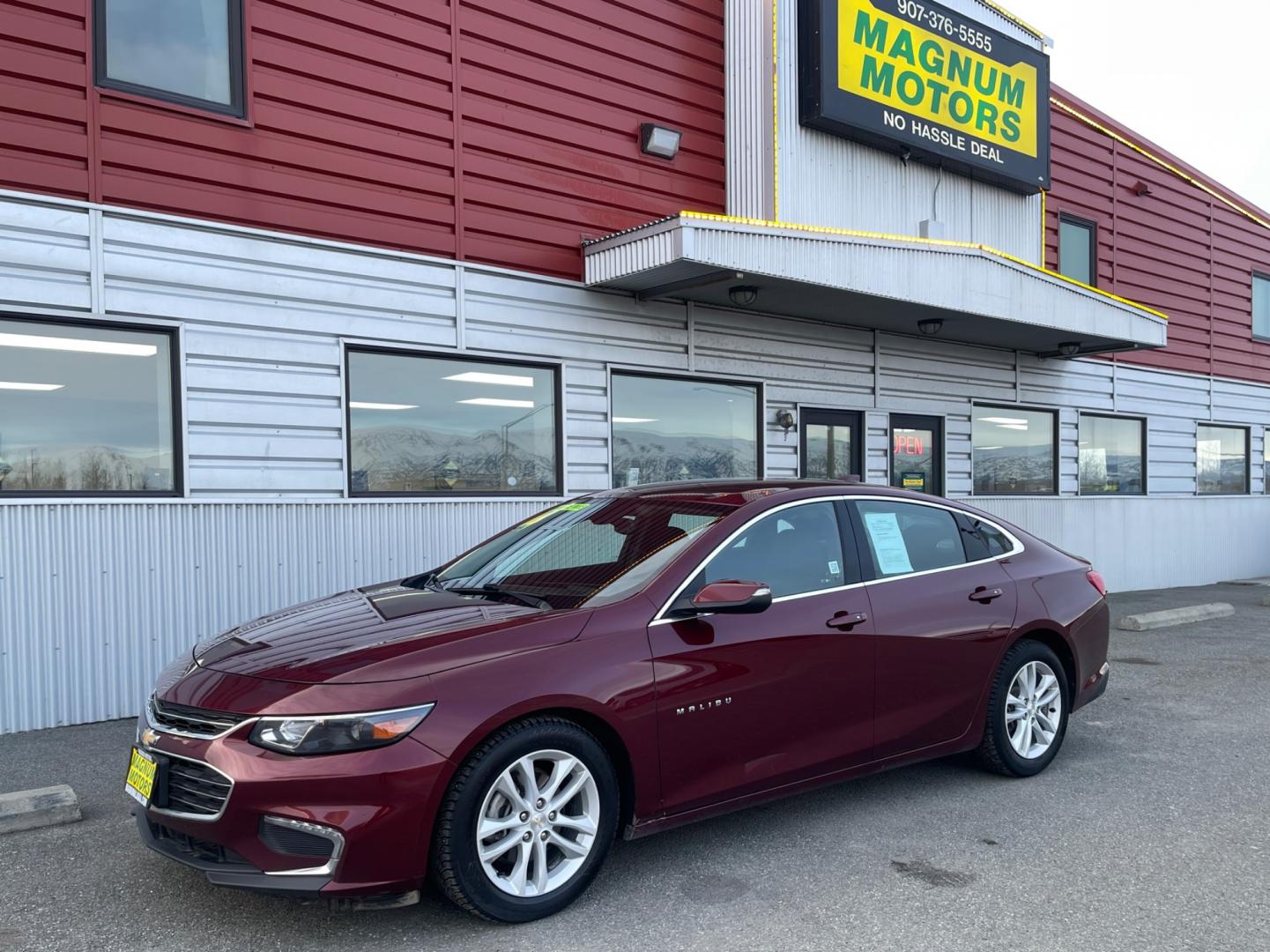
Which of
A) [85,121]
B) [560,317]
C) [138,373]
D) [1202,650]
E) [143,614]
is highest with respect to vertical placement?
[85,121]

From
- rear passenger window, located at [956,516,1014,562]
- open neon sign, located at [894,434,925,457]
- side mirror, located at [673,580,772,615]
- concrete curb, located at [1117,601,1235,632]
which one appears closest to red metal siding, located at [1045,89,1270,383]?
open neon sign, located at [894,434,925,457]

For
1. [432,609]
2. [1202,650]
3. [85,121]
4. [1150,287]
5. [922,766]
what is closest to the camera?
[432,609]

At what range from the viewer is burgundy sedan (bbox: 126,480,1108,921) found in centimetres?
332

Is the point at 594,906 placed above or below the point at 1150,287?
below

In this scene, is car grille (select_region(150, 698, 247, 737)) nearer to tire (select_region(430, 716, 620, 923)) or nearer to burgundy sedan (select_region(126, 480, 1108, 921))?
burgundy sedan (select_region(126, 480, 1108, 921))

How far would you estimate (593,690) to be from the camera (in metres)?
3.70

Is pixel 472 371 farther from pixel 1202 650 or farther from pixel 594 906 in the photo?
pixel 1202 650

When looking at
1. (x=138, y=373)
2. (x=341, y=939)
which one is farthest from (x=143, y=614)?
(x=341, y=939)

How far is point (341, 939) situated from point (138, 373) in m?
4.78

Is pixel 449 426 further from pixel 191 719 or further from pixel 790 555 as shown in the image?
pixel 191 719

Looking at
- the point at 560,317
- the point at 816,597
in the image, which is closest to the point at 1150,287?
the point at 560,317

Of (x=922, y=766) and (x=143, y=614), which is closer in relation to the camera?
(x=922, y=766)

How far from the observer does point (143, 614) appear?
6.86 meters

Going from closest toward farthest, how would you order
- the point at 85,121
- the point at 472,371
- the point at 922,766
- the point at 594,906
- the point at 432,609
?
the point at 594,906 < the point at 432,609 < the point at 922,766 < the point at 85,121 < the point at 472,371
